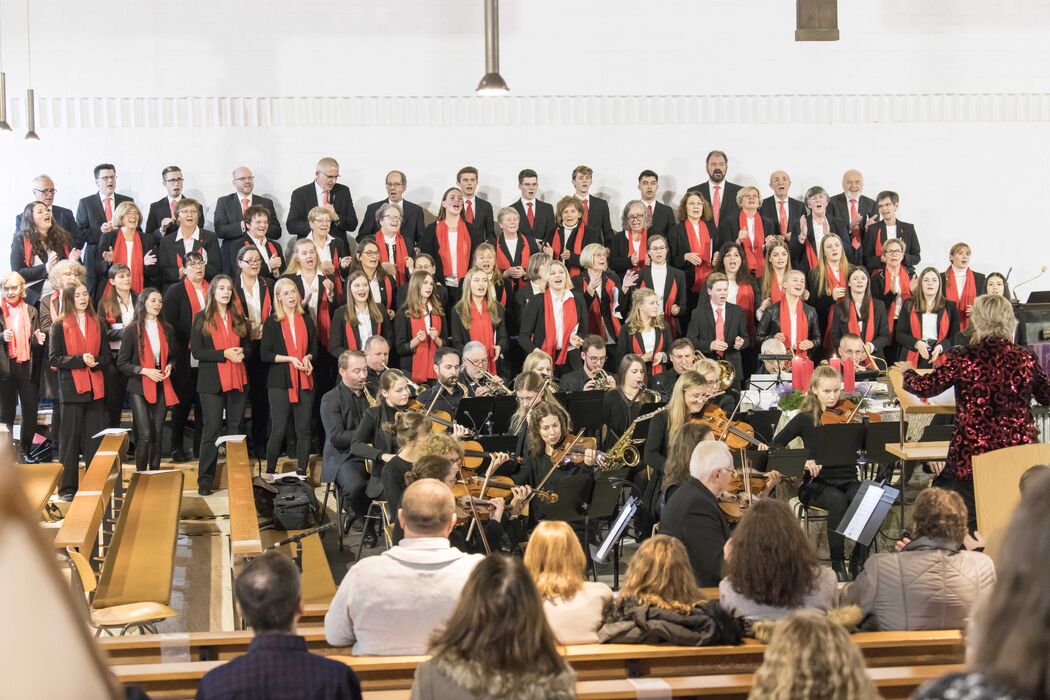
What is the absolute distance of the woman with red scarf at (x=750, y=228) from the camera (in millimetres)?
10680

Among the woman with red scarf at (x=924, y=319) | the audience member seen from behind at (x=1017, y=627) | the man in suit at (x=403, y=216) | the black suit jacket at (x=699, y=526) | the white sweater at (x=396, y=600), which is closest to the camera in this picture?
the audience member seen from behind at (x=1017, y=627)

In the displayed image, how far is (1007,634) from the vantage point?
1547 mm

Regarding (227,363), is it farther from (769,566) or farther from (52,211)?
(769,566)

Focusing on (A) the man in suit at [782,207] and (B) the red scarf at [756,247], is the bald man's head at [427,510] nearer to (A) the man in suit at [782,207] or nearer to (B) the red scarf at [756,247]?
(B) the red scarf at [756,247]

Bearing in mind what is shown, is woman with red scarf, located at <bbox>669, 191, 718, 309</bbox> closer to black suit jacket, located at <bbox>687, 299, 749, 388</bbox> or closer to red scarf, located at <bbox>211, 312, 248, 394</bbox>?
black suit jacket, located at <bbox>687, 299, 749, 388</bbox>

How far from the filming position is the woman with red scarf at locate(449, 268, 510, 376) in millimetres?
9453

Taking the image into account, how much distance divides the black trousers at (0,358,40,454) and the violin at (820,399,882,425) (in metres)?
5.69

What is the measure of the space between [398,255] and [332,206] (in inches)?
45.7

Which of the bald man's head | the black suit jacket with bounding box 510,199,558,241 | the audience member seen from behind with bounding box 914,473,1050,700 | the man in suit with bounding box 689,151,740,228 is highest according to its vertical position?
the man in suit with bounding box 689,151,740,228

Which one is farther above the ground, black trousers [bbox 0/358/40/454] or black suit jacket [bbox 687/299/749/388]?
black suit jacket [bbox 687/299/749/388]

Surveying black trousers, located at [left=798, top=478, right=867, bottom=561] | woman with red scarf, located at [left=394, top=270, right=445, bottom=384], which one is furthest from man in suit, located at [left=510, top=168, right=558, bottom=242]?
black trousers, located at [left=798, top=478, right=867, bottom=561]

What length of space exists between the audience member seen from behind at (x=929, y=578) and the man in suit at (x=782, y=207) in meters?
7.04

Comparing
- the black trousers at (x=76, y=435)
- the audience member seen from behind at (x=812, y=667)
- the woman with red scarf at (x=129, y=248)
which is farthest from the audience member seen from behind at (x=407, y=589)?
the woman with red scarf at (x=129, y=248)

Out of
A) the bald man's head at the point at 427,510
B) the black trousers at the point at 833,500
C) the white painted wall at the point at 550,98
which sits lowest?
the black trousers at the point at 833,500
